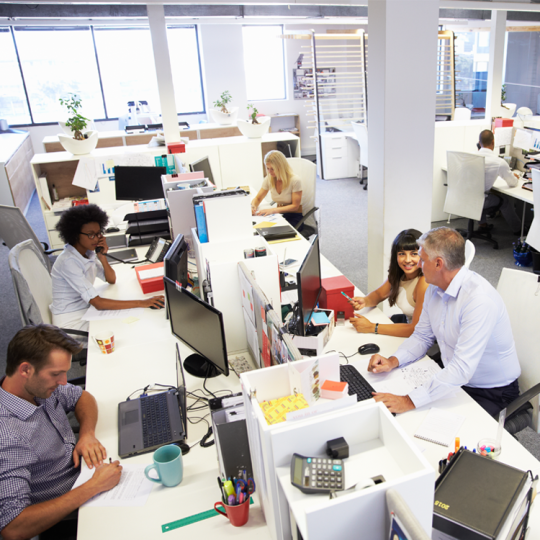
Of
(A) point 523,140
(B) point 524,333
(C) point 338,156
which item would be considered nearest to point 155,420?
(B) point 524,333

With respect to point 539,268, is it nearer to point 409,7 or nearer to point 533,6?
point 409,7

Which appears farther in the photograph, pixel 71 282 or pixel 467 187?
pixel 467 187

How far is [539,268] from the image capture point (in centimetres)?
434

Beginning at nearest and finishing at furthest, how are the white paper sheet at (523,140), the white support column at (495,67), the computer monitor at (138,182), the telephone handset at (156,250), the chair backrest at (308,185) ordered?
the telephone handset at (156,250) → the computer monitor at (138,182) → the chair backrest at (308,185) → the white paper sheet at (523,140) → the white support column at (495,67)

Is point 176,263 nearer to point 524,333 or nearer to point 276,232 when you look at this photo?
point 276,232

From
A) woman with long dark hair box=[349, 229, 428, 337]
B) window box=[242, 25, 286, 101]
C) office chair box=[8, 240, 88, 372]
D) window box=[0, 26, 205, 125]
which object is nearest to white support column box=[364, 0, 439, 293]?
woman with long dark hair box=[349, 229, 428, 337]

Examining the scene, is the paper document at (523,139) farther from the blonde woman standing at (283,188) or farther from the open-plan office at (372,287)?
the blonde woman standing at (283,188)

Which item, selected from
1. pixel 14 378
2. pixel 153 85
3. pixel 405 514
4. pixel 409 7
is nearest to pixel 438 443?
pixel 405 514

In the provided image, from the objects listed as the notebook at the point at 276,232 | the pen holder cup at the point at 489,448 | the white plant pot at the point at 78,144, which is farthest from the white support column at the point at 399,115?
the white plant pot at the point at 78,144

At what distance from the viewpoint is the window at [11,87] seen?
866cm

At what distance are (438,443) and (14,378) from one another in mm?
1529

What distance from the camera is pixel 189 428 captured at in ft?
6.06

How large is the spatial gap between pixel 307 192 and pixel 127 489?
140 inches

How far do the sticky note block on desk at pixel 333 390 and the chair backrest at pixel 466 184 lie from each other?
13.1ft
